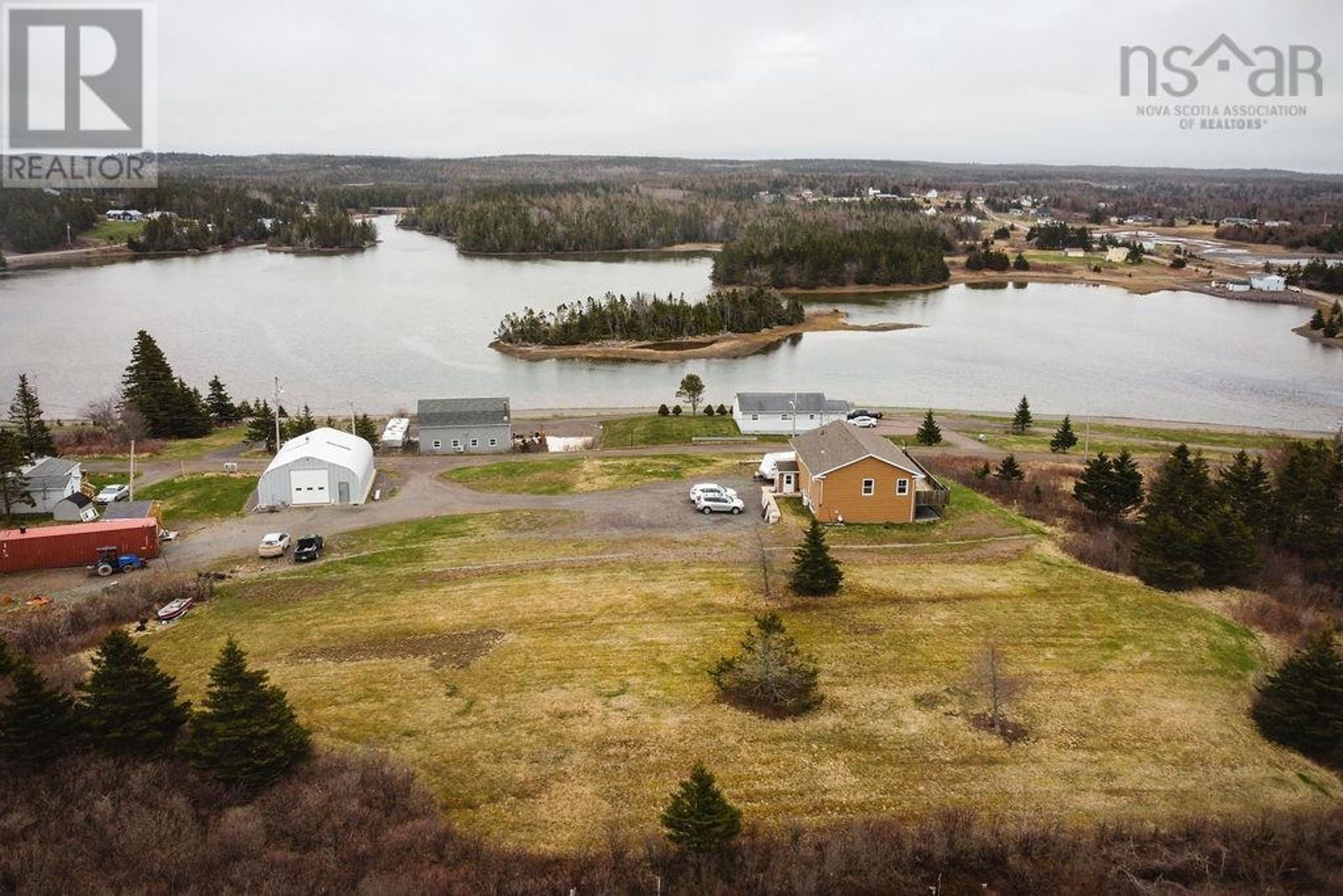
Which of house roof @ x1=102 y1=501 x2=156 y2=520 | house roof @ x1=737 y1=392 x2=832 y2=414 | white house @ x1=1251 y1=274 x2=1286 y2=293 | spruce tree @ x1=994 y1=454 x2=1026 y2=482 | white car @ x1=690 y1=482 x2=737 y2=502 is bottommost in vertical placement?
house roof @ x1=102 y1=501 x2=156 y2=520

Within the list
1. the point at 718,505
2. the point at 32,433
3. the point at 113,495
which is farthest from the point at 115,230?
the point at 718,505

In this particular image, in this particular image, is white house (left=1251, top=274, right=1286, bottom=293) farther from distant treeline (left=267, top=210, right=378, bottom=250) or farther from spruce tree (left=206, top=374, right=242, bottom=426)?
distant treeline (left=267, top=210, right=378, bottom=250)

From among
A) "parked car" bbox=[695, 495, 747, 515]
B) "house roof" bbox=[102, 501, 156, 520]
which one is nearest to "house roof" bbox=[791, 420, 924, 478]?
"parked car" bbox=[695, 495, 747, 515]

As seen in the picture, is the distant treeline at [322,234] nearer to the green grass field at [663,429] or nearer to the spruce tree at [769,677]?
the green grass field at [663,429]

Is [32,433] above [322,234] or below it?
below

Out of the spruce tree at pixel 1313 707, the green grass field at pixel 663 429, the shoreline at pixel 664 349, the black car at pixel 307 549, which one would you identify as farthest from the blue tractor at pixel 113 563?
the shoreline at pixel 664 349

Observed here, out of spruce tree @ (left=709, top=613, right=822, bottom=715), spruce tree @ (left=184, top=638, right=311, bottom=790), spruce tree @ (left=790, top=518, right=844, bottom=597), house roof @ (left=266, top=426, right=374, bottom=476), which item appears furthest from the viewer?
house roof @ (left=266, top=426, right=374, bottom=476)

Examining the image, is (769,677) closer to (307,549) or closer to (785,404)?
(307,549)
